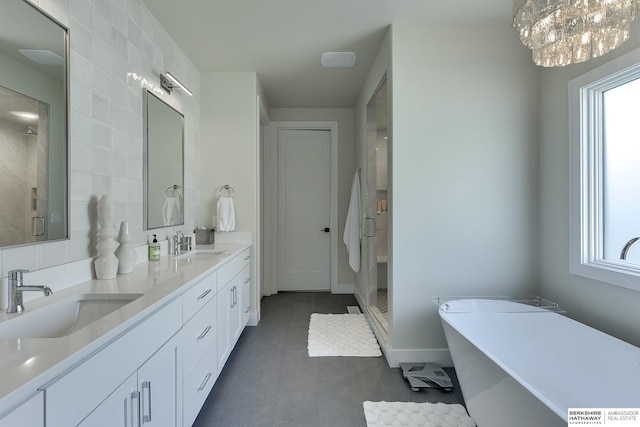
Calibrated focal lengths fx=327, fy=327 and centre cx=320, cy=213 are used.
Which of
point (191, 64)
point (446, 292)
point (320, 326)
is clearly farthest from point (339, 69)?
point (320, 326)

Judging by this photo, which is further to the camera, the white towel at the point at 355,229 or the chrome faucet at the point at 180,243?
the white towel at the point at 355,229

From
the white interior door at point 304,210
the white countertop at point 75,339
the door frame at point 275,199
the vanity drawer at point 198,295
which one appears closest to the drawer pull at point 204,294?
the vanity drawer at point 198,295

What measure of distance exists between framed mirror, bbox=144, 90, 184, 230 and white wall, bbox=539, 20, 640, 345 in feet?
9.15

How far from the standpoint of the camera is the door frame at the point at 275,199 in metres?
4.46

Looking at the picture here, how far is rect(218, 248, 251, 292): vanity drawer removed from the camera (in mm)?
2201

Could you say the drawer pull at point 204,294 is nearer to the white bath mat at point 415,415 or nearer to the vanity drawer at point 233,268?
the vanity drawer at point 233,268

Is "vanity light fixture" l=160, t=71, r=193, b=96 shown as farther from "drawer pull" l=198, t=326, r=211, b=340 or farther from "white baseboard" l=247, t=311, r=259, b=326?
"white baseboard" l=247, t=311, r=259, b=326

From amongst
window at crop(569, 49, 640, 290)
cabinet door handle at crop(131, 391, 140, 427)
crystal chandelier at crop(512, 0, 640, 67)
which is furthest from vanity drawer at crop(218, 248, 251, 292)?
window at crop(569, 49, 640, 290)

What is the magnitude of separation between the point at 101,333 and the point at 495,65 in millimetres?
2811

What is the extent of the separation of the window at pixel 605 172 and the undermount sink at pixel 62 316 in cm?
251

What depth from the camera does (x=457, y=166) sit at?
2402 mm

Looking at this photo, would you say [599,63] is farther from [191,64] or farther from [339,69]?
[191,64]

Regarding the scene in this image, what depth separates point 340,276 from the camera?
14.9 ft

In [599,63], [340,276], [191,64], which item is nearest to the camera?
[599,63]
